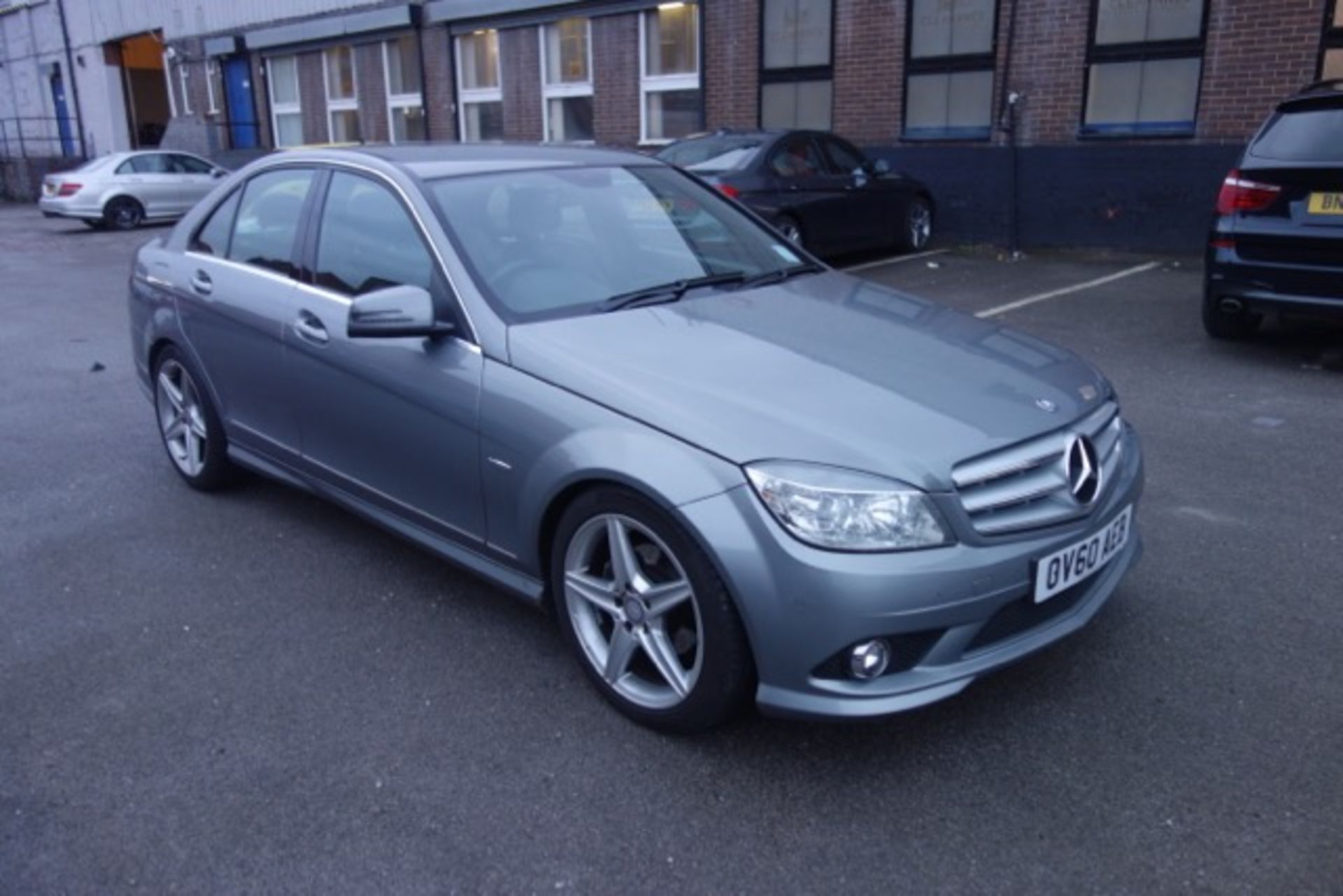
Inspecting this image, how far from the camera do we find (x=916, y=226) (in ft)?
43.1

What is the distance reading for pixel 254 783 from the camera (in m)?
2.93

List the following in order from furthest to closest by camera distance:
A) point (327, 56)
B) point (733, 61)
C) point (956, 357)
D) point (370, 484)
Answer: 1. point (327, 56)
2. point (733, 61)
3. point (370, 484)
4. point (956, 357)

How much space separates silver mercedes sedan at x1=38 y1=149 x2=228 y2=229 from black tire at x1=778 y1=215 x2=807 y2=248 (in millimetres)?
12838

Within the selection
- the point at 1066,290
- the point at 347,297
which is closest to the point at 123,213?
the point at 1066,290

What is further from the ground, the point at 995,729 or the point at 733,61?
the point at 733,61

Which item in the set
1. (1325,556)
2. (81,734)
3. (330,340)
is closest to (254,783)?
(81,734)

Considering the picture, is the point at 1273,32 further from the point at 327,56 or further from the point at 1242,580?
the point at 327,56

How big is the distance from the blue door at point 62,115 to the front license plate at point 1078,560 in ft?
111

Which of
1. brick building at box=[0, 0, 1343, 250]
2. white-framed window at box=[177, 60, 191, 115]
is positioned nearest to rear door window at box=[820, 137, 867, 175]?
brick building at box=[0, 0, 1343, 250]

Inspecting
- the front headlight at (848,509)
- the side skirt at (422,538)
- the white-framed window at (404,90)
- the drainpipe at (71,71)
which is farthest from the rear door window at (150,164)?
the front headlight at (848,509)

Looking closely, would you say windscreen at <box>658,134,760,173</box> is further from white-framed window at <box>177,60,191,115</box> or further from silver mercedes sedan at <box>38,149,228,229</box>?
white-framed window at <box>177,60,191,115</box>

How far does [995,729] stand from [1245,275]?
4.98 meters

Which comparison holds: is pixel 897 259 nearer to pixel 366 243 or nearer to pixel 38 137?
pixel 366 243

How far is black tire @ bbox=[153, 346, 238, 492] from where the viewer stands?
491 cm
